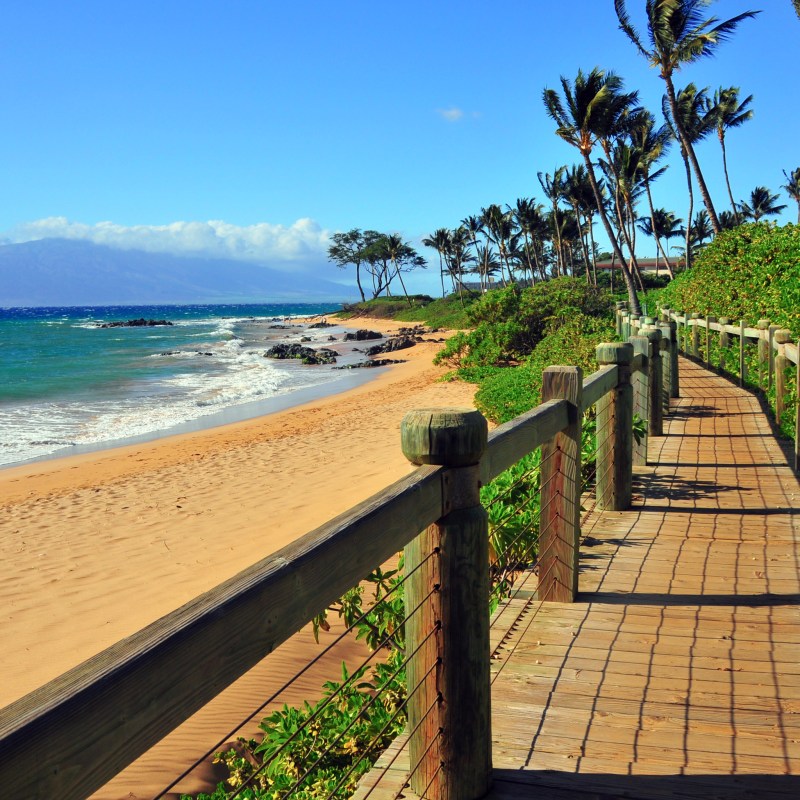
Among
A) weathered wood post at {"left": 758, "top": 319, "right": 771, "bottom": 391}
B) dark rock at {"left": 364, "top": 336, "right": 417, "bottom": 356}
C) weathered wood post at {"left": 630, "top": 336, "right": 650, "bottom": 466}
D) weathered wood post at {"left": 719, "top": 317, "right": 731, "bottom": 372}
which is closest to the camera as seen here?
weathered wood post at {"left": 630, "top": 336, "right": 650, "bottom": 466}

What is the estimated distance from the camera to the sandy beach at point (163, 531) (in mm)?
5734

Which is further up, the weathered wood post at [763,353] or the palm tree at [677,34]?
the palm tree at [677,34]

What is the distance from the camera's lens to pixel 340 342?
56531 millimetres

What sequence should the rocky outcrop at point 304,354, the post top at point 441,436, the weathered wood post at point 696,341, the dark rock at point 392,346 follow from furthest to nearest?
the dark rock at point 392,346, the rocky outcrop at point 304,354, the weathered wood post at point 696,341, the post top at point 441,436

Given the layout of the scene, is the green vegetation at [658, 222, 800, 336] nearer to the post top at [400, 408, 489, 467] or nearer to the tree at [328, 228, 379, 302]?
the post top at [400, 408, 489, 467]

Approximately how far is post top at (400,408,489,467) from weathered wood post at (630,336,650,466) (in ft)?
16.6

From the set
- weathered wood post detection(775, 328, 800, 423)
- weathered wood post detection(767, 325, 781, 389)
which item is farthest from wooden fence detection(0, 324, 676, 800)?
weathered wood post detection(767, 325, 781, 389)

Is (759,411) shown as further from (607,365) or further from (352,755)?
(352,755)

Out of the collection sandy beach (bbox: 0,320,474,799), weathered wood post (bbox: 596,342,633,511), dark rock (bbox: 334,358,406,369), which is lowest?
sandy beach (bbox: 0,320,474,799)

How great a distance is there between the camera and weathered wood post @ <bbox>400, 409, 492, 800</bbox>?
2.39m

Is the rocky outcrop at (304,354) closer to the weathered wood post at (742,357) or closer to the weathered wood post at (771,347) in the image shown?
the weathered wood post at (742,357)

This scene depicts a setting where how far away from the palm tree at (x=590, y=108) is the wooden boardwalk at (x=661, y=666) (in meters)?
29.0

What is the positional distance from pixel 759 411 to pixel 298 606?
9942mm

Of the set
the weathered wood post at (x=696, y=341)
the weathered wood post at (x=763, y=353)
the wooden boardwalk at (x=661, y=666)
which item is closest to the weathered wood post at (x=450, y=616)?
the wooden boardwalk at (x=661, y=666)
